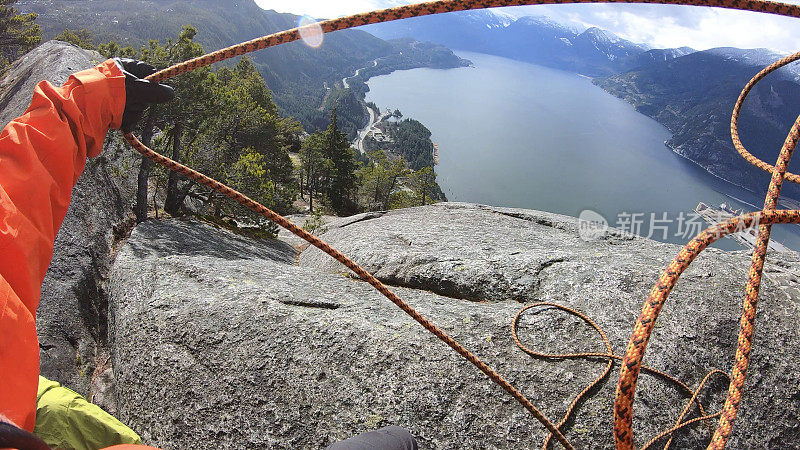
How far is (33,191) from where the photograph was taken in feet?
8.54

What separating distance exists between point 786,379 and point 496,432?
150 inches

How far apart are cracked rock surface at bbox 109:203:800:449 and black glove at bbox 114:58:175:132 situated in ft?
9.88

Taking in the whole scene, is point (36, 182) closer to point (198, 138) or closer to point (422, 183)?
point (198, 138)

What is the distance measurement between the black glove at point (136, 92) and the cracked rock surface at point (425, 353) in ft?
9.88

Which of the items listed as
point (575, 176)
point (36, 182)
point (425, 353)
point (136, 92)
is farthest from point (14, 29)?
point (575, 176)

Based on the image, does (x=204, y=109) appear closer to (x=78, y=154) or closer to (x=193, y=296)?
(x=193, y=296)

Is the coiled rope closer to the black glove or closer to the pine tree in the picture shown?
the black glove

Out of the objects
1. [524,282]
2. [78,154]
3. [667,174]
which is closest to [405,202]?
[524,282]

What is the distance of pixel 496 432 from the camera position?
4379 mm

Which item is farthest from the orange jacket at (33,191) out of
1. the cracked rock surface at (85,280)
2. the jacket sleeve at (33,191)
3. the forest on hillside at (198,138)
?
the forest on hillside at (198,138)

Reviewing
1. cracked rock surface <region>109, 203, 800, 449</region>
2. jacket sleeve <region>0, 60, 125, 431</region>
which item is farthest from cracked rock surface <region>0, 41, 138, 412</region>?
jacket sleeve <region>0, 60, 125, 431</region>

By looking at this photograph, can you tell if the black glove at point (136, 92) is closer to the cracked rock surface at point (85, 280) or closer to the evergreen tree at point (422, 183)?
the cracked rock surface at point (85, 280)

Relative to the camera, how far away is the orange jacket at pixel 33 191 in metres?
1.99

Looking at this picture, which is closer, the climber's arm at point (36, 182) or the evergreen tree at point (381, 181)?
the climber's arm at point (36, 182)
